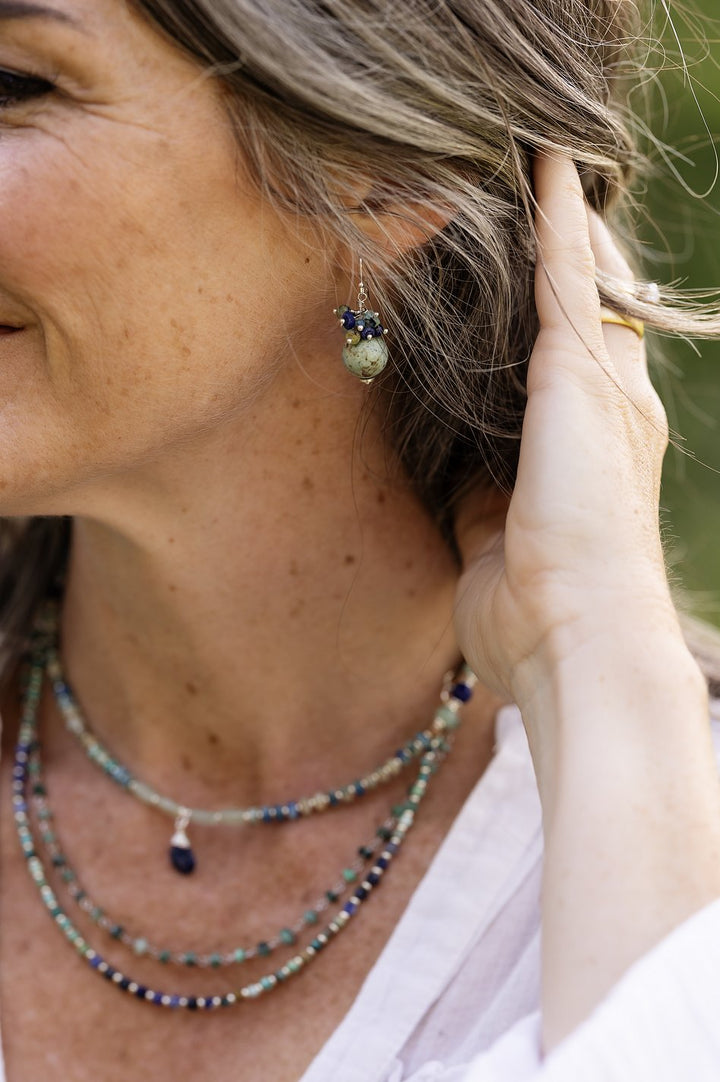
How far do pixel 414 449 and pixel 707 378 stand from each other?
2437 mm

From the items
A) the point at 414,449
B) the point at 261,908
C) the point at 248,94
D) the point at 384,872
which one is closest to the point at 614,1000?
the point at 384,872

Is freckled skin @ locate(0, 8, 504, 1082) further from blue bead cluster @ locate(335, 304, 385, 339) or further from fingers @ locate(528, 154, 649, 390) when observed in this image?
fingers @ locate(528, 154, 649, 390)

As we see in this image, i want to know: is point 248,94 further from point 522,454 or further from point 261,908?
point 261,908

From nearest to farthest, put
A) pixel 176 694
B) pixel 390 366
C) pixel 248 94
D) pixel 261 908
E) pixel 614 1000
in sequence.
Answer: pixel 614 1000, pixel 248 94, pixel 390 366, pixel 261 908, pixel 176 694

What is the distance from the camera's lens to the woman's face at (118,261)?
132 centimetres

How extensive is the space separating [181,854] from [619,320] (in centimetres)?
98

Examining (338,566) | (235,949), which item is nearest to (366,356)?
(338,566)

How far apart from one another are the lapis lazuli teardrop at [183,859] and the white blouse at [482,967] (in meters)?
0.37

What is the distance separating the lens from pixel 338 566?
1815 millimetres

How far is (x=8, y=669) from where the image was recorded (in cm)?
200

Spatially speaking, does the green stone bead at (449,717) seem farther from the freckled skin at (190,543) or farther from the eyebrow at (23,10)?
the eyebrow at (23,10)

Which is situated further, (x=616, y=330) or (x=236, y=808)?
(x=236, y=808)

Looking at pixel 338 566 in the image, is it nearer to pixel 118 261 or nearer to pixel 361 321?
pixel 361 321

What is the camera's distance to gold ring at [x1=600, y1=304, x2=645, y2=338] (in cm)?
161
